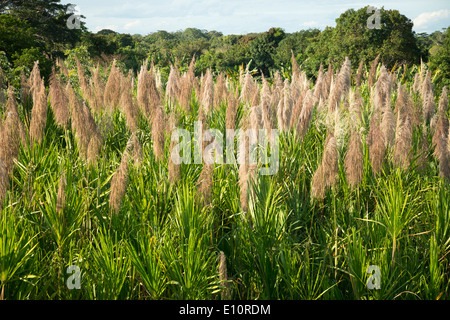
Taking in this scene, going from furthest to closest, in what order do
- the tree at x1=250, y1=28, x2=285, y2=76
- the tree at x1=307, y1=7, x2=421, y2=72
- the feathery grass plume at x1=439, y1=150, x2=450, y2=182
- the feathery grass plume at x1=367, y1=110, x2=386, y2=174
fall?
the tree at x1=250, y1=28, x2=285, y2=76 < the tree at x1=307, y1=7, x2=421, y2=72 < the feathery grass plume at x1=439, y1=150, x2=450, y2=182 < the feathery grass plume at x1=367, y1=110, x2=386, y2=174

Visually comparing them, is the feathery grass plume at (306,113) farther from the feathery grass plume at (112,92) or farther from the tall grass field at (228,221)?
the feathery grass plume at (112,92)

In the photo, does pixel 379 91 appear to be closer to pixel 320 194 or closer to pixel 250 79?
pixel 250 79

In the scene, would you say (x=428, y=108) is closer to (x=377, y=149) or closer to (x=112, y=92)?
(x=377, y=149)

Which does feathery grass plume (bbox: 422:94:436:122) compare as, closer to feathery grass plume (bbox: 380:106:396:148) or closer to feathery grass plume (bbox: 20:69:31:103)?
feathery grass plume (bbox: 380:106:396:148)

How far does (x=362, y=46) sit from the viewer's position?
934 inches

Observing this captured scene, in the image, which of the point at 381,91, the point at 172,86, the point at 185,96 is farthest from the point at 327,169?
the point at 172,86

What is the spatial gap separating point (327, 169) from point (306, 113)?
0.90 meters

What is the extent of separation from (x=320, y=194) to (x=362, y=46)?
77.0 ft

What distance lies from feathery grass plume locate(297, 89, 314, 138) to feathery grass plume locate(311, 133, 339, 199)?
2.64 feet

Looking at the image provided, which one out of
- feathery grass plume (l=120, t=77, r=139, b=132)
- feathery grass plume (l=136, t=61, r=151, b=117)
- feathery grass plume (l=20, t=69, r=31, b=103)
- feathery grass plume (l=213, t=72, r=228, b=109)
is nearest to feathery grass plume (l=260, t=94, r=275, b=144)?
feathery grass plume (l=120, t=77, r=139, b=132)

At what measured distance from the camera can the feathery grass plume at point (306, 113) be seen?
317 centimetres

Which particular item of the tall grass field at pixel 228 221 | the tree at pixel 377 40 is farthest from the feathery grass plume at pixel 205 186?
the tree at pixel 377 40

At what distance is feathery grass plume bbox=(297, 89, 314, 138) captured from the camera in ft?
10.4

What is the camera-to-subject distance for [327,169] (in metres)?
2.41
